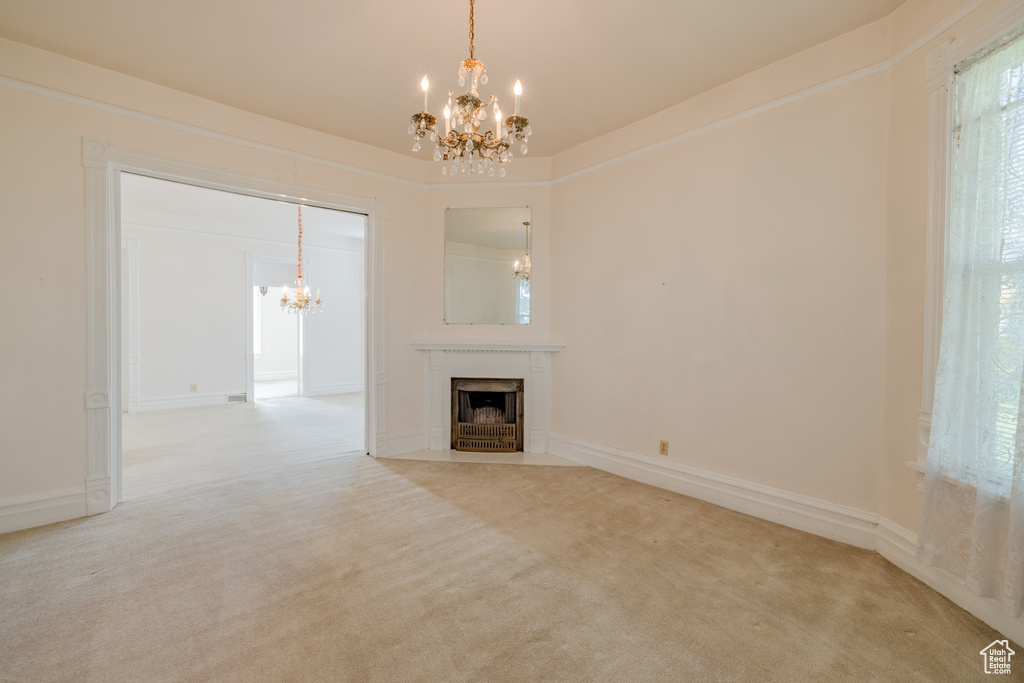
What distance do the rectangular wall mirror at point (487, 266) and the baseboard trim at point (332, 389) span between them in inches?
209

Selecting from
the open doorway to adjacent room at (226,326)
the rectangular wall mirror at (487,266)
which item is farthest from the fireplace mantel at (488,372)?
the open doorway to adjacent room at (226,326)

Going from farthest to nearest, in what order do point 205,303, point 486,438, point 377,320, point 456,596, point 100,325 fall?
point 205,303 < point 486,438 < point 377,320 < point 100,325 < point 456,596

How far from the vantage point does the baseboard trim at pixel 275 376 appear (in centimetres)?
1144

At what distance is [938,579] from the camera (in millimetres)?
2168

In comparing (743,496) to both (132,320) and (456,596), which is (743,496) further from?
(132,320)

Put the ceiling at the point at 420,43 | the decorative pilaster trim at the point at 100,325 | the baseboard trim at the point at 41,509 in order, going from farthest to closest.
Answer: the decorative pilaster trim at the point at 100,325
the baseboard trim at the point at 41,509
the ceiling at the point at 420,43

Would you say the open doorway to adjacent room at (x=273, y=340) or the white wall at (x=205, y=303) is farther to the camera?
the open doorway to adjacent room at (x=273, y=340)

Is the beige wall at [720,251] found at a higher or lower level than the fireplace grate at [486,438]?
higher

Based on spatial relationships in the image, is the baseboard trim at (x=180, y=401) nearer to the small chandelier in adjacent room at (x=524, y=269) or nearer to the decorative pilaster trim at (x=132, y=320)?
the decorative pilaster trim at (x=132, y=320)

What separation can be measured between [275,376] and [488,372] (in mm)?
9255

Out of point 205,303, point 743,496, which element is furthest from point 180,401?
point 743,496

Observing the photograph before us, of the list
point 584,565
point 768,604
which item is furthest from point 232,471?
point 768,604

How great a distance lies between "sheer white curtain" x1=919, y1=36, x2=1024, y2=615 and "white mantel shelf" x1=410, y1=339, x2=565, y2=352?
114 inches

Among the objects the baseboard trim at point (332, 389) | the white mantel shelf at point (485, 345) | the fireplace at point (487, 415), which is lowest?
the baseboard trim at point (332, 389)
